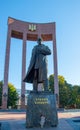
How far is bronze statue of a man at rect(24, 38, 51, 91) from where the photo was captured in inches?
329

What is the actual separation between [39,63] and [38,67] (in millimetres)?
176

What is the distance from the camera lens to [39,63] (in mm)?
8469

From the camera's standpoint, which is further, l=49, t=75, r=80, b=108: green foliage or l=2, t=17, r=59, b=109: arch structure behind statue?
l=49, t=75, r=80, b=108: green foliage

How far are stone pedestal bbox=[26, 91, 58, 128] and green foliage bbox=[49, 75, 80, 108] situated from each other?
27032 mm

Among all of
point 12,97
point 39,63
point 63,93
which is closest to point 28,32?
point 12,97

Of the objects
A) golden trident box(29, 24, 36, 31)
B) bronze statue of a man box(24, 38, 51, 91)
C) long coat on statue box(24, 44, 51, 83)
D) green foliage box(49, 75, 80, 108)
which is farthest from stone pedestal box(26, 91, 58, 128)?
green foliage box(49, 75, 80, 108)

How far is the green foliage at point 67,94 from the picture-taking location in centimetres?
3552

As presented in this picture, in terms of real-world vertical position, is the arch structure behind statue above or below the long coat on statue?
above

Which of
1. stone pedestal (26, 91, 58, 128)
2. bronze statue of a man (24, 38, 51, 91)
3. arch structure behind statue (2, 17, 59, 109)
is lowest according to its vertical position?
stone pedestal (26, 91, 58, 128)

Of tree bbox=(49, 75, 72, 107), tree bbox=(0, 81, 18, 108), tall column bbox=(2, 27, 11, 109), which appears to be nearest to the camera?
tall column bbox=(2, 27, 11, 109)

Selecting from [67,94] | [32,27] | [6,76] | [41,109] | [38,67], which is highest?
[32,27]

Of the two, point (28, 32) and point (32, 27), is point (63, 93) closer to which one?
point (28, 32)

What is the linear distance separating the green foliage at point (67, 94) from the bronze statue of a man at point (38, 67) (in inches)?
1044

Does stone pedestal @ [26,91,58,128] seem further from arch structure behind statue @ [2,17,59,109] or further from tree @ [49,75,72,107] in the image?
tree @ [49,75,72,107]
